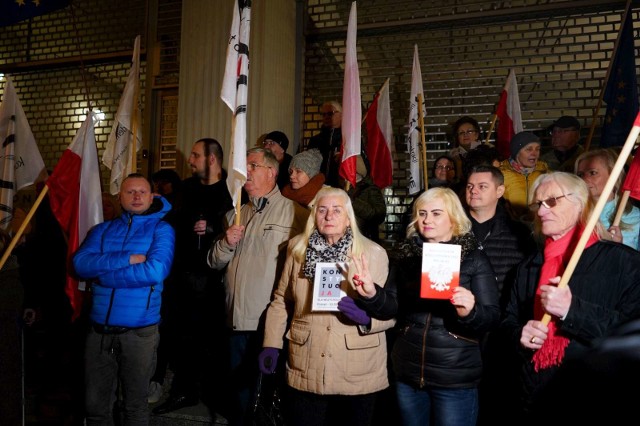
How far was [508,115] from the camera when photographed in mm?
7086

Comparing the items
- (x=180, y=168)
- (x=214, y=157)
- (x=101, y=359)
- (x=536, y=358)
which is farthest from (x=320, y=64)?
A: (x=536, y=358)

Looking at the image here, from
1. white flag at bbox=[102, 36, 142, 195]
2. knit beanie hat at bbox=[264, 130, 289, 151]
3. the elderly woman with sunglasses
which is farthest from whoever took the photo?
knit beanie hat at bbox=[264, 130, 289, 151]

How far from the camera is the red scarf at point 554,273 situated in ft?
8.73

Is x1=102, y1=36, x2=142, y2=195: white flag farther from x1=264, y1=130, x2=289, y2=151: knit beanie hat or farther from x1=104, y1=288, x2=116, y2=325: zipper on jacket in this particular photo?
x1=104, y1=288, x2=116, y2=325: zipper on jacket

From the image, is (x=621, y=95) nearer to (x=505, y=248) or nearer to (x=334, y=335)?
(x=505, y=248)

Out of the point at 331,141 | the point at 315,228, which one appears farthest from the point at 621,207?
the point at 331,141

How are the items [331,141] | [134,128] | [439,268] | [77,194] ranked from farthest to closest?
[331,141]
[134,128]
[77,194]
[439,268]

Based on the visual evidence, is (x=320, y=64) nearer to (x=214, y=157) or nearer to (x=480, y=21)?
(x=480, y=21)

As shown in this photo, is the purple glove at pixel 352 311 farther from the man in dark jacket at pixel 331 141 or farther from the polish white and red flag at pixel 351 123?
the man in dark jacket at pixel 331 141

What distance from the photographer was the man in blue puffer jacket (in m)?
4.09

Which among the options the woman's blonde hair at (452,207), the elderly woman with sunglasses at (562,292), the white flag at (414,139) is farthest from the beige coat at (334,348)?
the white flag at (414,139)

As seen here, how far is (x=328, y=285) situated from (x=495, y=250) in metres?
1.40

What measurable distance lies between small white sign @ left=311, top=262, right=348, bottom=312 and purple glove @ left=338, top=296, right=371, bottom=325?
0.03 m

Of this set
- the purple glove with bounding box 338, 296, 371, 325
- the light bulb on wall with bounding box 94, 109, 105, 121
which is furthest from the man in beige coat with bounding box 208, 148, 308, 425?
the light bulb on wall with bounding box 94, 109, 105, 121
